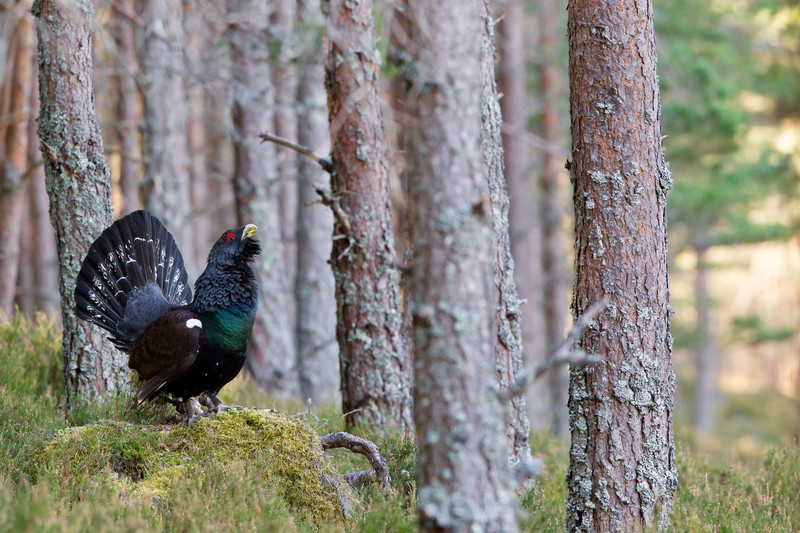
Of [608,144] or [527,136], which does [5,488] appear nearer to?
[608,144]

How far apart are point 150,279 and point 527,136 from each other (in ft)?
27.9

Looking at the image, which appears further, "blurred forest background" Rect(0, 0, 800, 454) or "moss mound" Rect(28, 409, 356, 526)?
"blurred forest background" Rect(0, 0, 800, 454)

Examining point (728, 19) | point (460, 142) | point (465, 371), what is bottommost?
point (465, 371)

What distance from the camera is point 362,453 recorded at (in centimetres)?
436

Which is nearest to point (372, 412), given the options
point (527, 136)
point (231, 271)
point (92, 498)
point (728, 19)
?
point (231, 271)

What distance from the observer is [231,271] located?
486 cm

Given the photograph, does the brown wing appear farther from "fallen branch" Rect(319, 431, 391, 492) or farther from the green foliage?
the green foliage

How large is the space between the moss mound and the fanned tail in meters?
1.11

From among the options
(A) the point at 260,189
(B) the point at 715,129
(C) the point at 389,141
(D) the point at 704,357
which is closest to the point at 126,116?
(A) the point at 260,189

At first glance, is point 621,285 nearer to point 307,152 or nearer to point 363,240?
point 363,240

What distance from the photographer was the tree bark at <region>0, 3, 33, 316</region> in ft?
29.3

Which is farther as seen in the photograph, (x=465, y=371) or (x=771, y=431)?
(x=771, y=431)

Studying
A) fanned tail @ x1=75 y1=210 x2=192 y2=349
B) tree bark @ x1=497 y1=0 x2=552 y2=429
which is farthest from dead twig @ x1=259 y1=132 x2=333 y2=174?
tree bark @ x1=497 y1=0 x2=552 y2=429

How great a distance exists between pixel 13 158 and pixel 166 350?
19.4ft
